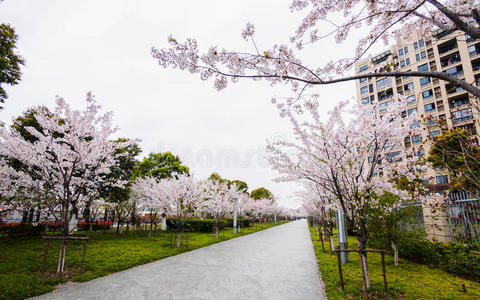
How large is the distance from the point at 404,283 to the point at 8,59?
16.8 meters

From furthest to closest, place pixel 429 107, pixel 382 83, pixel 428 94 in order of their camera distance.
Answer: pixel 382 83 < pixel 428 94 < pixel 429 107

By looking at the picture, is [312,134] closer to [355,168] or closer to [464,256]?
[355,168]

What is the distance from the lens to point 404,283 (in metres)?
5.24

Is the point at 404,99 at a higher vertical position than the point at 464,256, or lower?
higher

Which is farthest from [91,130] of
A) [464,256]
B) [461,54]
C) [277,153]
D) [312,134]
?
[461,54]

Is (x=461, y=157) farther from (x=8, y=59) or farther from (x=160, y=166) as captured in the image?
(x=160, y=166)

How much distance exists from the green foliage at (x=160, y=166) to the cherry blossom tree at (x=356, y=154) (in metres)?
20.2

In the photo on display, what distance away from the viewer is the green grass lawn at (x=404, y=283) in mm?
4520

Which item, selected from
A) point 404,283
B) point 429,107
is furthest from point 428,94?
point 404,283

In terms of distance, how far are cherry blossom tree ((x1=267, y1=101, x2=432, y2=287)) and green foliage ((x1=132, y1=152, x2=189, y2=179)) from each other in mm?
20211

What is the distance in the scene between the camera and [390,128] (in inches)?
182

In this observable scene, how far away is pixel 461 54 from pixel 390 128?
128ft

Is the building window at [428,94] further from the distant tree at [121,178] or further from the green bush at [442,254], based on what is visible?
the distant tree at [121,178]

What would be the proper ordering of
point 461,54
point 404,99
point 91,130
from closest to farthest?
point 404,99, point 91,130, point 461,54
